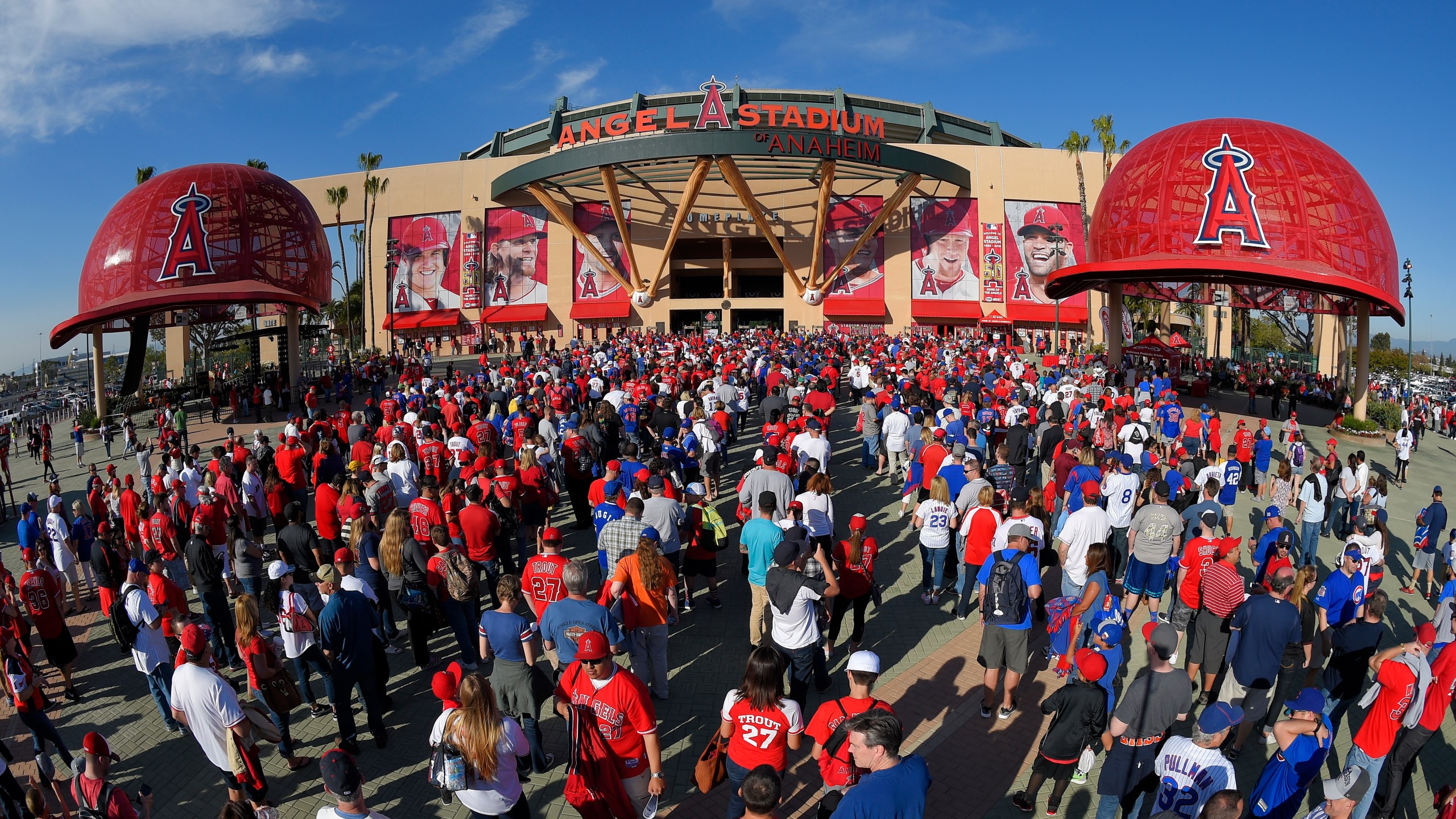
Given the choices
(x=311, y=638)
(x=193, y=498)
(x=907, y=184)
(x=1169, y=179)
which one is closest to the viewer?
(x=311, y=638)

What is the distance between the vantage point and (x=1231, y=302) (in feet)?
73.7

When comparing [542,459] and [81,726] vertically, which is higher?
[542,459]

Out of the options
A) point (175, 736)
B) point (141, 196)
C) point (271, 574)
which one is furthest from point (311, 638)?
point (141, 196)

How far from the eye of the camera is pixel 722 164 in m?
38.0

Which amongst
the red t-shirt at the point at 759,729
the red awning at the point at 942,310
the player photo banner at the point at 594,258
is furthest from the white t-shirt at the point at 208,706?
the red awning at the point at 942,310

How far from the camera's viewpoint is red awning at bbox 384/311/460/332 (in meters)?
46.1

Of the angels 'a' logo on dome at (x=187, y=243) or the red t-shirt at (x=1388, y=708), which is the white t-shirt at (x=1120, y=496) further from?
the angels 'a' logo on dome at (x=187, y=243)

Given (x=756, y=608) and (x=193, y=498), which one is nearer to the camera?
(x=756, y=608)

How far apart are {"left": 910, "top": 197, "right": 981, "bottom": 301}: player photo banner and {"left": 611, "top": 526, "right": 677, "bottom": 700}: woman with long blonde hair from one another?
42561 millimetres

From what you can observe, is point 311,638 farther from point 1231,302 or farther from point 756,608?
point 1231,302

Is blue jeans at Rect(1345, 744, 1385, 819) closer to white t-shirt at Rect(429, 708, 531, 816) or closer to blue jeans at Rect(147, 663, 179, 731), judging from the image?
white t-shirt at Rect(429, 708, 531, 816)

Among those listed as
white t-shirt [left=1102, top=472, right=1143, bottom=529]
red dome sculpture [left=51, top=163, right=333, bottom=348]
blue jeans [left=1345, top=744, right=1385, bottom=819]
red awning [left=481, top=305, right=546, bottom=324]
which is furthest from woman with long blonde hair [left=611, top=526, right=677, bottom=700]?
red awning [left=481, top=305, right=546, bottom=324]

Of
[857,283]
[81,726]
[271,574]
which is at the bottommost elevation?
[81,726]

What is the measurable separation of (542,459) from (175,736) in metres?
5.15
